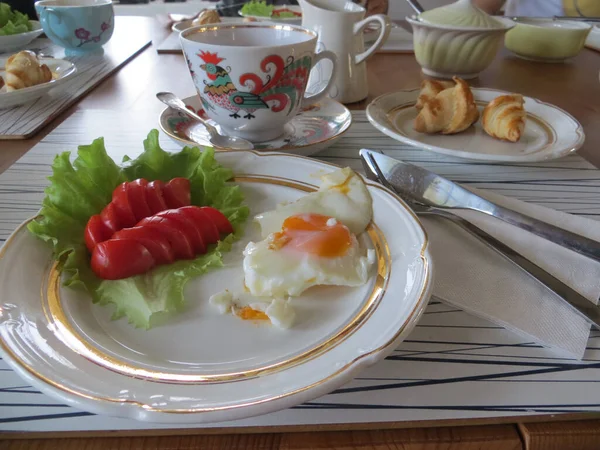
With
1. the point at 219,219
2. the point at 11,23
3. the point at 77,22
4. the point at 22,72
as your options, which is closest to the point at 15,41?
the point at 11,23

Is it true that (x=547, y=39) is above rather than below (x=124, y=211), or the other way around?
below

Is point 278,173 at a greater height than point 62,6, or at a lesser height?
lesser

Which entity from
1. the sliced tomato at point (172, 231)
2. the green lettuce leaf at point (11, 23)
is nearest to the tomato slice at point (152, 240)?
the sliced tomato at point (172, 231)

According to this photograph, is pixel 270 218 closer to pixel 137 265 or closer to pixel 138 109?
→ pixel 137 265

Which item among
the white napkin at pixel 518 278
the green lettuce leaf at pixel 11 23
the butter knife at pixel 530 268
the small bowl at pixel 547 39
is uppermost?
the green lettuce leaf at pixel 11 23

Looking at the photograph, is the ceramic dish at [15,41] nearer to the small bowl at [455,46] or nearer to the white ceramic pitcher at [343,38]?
the white ceramic pitcher at [343,38]

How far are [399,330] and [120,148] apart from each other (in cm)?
65

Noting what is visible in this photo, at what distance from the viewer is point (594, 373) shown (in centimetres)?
40

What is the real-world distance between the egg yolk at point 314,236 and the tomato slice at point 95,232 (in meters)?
0.19

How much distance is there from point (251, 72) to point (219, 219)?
0.89ft

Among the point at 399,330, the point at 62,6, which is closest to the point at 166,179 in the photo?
the point at 399,330

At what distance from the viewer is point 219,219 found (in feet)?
1.88

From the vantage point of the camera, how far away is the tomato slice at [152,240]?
509mm

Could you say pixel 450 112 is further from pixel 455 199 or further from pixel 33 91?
pixel 33 91
